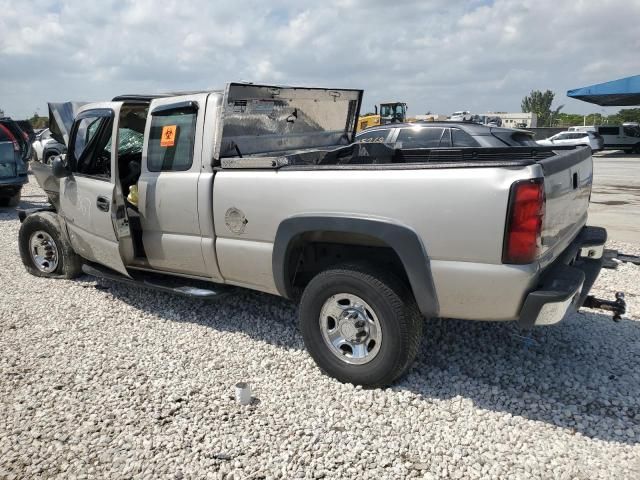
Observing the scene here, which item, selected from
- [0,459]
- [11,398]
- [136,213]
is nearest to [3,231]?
[136,213]

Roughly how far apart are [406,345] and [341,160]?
7.00 feet

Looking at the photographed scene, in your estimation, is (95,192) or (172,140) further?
(95,192)

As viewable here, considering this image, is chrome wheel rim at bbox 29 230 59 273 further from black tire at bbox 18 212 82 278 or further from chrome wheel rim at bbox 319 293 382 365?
chrome wheel rim at bbox 319 293 382 365

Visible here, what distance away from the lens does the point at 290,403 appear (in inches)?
130

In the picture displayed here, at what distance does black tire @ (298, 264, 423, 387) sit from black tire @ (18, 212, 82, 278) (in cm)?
339

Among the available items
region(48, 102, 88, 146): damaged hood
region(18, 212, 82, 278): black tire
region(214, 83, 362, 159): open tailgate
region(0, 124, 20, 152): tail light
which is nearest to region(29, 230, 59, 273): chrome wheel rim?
region(18, 212, 82, 278): black tire

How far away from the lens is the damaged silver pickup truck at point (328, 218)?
2.83m

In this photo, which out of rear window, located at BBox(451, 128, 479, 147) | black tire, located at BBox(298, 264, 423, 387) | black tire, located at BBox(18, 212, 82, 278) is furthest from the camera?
rear window, located at BBox(451, 128, 479, 147)

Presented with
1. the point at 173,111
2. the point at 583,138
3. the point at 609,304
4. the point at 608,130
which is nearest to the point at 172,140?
the point at 173,111

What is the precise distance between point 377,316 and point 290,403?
0.79 metres

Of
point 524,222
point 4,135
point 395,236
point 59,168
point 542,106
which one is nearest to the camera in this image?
point 524,222

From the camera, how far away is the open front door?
450 centimetres

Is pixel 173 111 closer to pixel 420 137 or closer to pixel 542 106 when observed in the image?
pixel 420 137

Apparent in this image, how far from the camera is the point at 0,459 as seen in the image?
2.81 m
